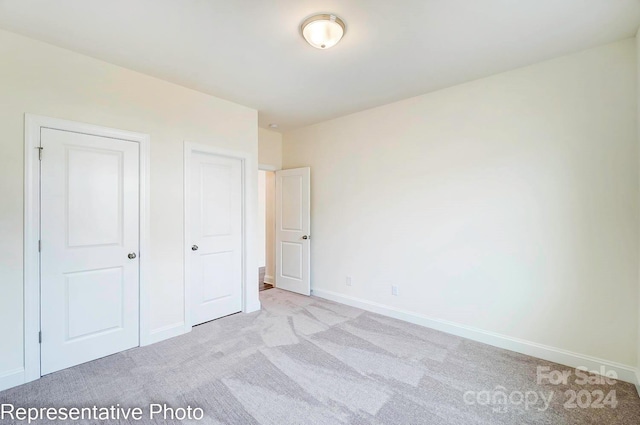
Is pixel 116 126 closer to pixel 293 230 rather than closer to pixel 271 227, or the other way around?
pixel 293 230

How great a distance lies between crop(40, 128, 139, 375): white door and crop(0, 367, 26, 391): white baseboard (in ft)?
0.42

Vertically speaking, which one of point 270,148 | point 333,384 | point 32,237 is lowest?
point 333,384

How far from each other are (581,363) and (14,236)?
4.78 m

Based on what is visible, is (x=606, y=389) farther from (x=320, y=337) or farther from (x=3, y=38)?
(x=3, y=38)

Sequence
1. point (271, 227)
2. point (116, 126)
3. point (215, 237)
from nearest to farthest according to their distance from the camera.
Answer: point (116, 126) < point (215, 237) < point (271, 227)

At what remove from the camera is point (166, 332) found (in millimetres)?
2984

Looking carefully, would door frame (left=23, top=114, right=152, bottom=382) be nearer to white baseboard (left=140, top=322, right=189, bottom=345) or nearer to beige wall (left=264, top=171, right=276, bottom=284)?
white baseboard (left=140, top=322, right=189, bottom=345)

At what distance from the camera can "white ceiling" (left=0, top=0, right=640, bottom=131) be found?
1889mm

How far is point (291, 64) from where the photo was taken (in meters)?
2.63

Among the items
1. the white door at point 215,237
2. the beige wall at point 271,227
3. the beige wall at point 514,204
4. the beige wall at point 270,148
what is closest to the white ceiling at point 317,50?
the beige wall at point 514,204

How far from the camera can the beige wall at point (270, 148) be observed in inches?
185

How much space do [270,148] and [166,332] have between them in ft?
10.2

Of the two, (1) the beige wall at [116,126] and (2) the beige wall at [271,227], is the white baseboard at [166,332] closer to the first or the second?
(1) the beige wall at [116,126]

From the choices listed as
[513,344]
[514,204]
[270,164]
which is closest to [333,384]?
[513,344]
